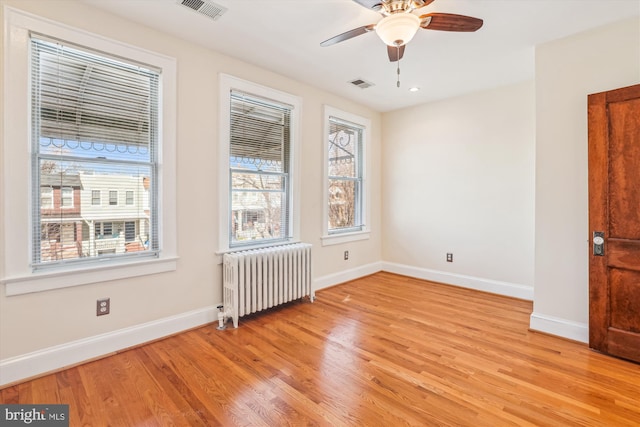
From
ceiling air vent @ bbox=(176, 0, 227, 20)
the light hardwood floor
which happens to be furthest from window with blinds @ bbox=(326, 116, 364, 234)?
ceiling air vent @ bbox=(176, 0, 227, 20)

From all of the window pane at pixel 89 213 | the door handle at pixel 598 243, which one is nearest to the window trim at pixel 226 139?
the window pane at pixel 89 213

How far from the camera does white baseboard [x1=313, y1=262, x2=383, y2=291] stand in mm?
4172

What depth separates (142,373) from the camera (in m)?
2.16

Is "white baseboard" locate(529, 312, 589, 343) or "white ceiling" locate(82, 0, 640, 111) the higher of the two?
"white ceiling" locate(82, 0, 640, 111)

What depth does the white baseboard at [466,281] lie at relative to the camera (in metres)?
3.81

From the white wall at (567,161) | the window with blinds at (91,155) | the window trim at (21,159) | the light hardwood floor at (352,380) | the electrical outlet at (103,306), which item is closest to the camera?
the light hardwood floor at (352,380)

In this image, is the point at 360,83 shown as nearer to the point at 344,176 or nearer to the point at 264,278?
the point at 344,176

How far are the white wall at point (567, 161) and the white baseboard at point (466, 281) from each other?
3.39ft

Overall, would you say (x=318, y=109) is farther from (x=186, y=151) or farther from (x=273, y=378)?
(x=273, y=378)

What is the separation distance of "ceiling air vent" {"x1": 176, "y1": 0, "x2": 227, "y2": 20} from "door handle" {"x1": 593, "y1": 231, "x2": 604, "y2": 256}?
11.4 ft

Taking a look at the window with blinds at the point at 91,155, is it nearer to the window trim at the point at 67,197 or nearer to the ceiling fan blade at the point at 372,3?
the window trim at the point at 67,197

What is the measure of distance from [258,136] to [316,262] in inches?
71.8

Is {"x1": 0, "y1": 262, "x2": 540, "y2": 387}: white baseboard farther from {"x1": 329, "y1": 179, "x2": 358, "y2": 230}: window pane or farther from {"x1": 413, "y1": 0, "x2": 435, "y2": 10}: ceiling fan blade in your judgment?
{"x1": 413, "y1": 0, "x2": 435, "y2": 10}: ceiling fan blade

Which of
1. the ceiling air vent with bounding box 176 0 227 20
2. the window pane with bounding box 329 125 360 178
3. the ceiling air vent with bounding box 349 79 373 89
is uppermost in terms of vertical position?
the ceiling air vent with bounding box 349 79 373 89
